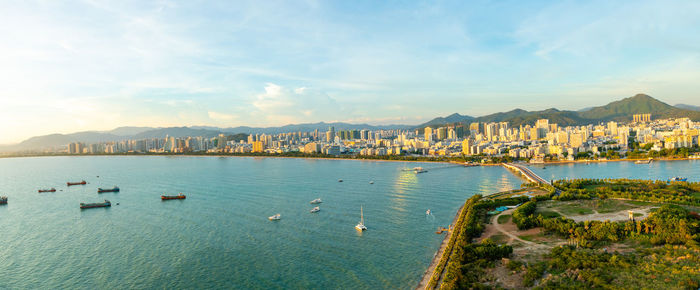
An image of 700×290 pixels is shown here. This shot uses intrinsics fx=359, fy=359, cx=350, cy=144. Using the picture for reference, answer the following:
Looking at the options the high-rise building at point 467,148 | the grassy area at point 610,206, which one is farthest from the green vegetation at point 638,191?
the high-rise building at point 467,148

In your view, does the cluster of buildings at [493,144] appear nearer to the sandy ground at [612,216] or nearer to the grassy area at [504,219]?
the sandy ground at [612,216]

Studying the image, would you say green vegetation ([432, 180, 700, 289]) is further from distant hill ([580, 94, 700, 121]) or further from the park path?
distant hill ([580, 94, 700, 121])

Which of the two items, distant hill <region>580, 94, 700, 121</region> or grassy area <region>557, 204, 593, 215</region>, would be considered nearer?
grassy area <region>557, 204, 593, 215</region>

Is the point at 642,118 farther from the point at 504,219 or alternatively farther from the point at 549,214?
the point at 504,219

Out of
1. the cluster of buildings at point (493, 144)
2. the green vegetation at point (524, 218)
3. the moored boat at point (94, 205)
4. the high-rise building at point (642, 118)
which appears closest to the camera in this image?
the green vegetation at point (524, 218)

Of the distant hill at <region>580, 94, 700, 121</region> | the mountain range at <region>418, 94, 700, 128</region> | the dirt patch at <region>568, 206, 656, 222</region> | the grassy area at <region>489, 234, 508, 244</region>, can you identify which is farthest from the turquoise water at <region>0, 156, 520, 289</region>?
the distant hill at <region>580, 94, 700, 121</region>

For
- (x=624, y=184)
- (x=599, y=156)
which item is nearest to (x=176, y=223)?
(x=624, y=184)
